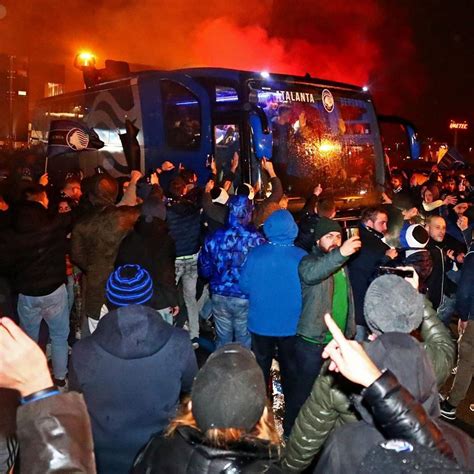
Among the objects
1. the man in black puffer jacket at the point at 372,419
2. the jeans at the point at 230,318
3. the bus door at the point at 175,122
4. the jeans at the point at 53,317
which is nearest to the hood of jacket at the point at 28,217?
the jeans at the point at 53,317

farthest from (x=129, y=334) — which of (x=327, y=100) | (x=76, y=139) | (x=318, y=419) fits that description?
(x=76, y=139)

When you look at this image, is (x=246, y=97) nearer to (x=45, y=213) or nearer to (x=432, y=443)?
(x=45, y=213)

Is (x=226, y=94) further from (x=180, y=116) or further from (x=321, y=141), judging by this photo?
(x=321, y=141)

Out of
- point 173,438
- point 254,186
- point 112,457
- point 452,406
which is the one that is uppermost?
point 254,186

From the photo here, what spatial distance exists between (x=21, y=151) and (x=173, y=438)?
39.5 feet

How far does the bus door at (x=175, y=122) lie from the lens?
27.5ft

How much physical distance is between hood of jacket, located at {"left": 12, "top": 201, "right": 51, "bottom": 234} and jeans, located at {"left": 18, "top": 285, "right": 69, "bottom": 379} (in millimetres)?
619

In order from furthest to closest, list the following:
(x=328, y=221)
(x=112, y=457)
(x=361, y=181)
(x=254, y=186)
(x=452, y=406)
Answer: (x=361, y=181) < (x=254, y=186) < (x=452, y=406) < (x=328, y=221) < (x=112, y=457)

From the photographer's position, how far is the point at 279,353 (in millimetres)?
4219

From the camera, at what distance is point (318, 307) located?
394 centimetres

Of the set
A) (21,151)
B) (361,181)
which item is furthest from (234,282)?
(21,151)

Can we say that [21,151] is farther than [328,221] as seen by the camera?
Yes

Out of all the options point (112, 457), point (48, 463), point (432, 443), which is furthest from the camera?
point (112, 457)

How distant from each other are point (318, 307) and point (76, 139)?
20.7 ft
